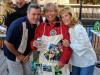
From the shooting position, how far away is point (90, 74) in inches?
139

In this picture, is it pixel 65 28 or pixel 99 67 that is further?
pixel 99 67

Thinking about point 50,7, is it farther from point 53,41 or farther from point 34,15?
point 53,41

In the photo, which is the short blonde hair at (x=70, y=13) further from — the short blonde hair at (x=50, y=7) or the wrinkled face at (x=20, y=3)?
the wrinkled face at (x=20, y=3)

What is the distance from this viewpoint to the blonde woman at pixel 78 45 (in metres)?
3.28

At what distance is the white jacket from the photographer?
10.8 feet

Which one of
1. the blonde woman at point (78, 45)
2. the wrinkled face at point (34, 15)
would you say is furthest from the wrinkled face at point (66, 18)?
the wrinkled face at point (34, 15)

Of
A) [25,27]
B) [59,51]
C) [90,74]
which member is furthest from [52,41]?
[90,74]

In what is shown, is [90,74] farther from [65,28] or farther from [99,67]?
[99,67]

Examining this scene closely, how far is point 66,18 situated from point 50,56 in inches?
18.3

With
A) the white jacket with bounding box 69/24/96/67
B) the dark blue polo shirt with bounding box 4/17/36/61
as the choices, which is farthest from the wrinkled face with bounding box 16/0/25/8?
the white jacket with bounding box 69/24/96/67

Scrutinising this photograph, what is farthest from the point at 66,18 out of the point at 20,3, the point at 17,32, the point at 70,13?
the point at 20,3

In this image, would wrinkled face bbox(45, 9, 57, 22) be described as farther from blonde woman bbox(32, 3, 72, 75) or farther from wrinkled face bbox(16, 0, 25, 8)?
wrinkled face bbox(16, 0, 25, 8)

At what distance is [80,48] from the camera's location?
3.31 meters

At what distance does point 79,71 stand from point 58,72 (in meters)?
0.30
